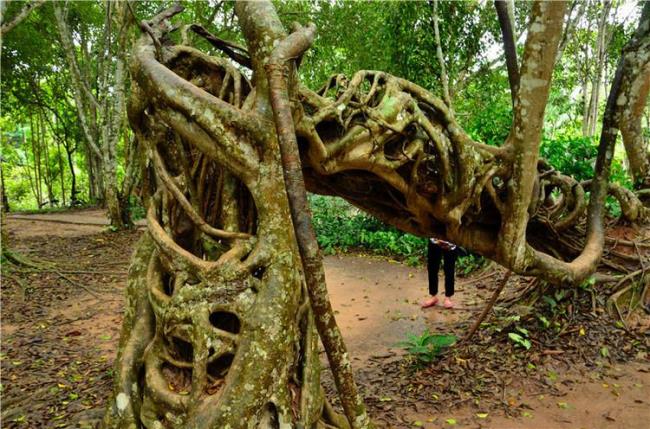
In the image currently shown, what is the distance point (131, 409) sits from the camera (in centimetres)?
282

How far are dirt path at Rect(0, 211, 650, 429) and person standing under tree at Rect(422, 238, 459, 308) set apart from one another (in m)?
0.24

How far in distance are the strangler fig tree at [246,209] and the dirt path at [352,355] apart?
1.25 m

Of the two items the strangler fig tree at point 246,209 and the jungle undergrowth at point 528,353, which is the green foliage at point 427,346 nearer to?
the jungle undergrowth at point 528,353

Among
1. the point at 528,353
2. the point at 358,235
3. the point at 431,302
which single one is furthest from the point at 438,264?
the point at 358,235

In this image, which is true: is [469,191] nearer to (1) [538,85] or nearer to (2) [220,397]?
(1) [538,85]

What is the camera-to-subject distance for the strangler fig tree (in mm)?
2594

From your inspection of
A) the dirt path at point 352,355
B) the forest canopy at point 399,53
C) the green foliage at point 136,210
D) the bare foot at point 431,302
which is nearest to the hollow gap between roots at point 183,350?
the dirt path at point 352,355

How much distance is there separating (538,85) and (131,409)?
3.71 meters

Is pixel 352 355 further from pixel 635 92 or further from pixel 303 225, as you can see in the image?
pixel 635 92

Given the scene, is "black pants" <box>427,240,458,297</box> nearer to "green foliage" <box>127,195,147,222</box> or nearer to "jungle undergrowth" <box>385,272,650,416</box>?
"jungle undergrowth" <box>385,272,650,416</box>

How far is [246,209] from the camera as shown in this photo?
3051mm

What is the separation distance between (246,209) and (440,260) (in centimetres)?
455

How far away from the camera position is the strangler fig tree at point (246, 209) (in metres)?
2.59

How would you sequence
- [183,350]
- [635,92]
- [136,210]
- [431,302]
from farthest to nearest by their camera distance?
[136,210], [431,302], [635,92], [183,350]
